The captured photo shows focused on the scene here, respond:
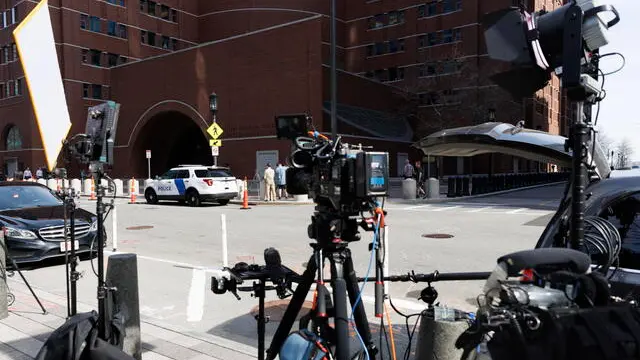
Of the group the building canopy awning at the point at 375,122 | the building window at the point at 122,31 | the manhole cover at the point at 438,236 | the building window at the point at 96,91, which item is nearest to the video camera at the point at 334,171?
the manhole cover at the point at 438,236

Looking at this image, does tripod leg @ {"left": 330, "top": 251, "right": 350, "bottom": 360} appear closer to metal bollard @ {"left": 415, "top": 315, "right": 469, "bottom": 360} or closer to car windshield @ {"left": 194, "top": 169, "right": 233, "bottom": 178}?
metal bollard @ {"left": 415, "top": 315, "right": 469, "bottom": 360}

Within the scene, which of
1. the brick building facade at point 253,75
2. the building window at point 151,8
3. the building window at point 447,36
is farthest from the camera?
the building window at point 151,8

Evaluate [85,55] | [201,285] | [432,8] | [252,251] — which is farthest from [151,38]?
[201,285]

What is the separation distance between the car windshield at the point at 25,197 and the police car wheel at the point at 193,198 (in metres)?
10.7

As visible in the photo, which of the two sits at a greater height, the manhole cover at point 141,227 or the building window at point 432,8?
the building window at point 432,8

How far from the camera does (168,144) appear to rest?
44.4 meters

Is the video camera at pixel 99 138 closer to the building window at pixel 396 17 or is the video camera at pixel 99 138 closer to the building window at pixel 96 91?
the building window at pixel 96 91

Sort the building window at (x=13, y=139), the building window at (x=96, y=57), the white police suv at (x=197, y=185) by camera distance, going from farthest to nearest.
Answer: the building window at (x=13, y=139), the building window at (x=96, y=57), the white police suv at (x=197, y=185)

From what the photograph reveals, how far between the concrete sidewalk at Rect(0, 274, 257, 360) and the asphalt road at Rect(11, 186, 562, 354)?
0.74 ft

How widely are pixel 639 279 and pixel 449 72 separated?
148ft

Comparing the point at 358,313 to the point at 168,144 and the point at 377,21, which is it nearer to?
the point at 168,144

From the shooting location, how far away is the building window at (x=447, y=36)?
49.2 metres

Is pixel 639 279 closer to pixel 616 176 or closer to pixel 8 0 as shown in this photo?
pixel 616 176

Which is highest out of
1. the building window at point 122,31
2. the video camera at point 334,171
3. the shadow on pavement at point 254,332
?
the building window at point 122,31
